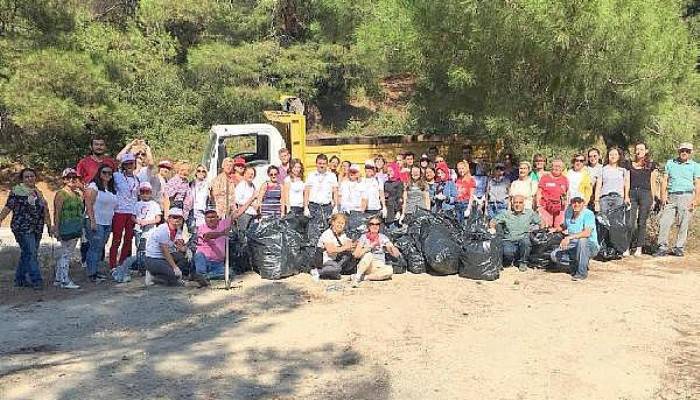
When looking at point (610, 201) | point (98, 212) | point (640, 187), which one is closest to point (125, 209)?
point (98, 212)

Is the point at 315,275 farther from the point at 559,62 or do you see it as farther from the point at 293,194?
the point at 559,62

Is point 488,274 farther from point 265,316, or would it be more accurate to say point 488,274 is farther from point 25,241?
point 25,241

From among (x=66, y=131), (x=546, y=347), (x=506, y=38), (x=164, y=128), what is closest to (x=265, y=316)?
(x=546, y=347)

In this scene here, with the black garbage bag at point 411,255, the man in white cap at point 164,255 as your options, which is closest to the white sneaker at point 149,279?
the man in white cap at point 164,255

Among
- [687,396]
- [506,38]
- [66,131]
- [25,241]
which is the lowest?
[687,396]

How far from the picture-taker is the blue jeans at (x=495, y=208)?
32.3ft

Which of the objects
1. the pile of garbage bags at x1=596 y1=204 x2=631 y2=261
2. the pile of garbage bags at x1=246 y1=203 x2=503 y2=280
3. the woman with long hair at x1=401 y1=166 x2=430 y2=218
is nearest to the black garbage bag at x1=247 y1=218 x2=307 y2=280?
the pile of garbage bags at x1=246 y1=203 x2=503 y2=280

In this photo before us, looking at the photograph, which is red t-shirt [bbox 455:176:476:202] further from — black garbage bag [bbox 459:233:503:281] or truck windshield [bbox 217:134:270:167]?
truck windshield [bbox 217:134:270:167]

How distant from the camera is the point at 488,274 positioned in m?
8.34

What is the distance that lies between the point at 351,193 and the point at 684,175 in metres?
4.44

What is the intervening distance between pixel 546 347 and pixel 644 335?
1.06 m

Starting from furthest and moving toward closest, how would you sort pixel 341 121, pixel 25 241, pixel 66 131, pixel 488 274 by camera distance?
pixel 341 121, pixel 66 131, pixel 488 274, pixel 25 241

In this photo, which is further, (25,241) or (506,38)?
(506,38)

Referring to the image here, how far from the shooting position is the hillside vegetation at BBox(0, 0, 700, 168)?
32.7ft
